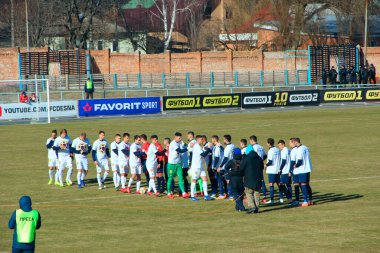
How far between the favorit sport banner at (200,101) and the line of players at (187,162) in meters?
30.1

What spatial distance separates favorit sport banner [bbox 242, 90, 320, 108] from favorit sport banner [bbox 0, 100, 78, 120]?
548 inches

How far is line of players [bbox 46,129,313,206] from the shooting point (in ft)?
80.1

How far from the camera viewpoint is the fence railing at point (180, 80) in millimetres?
79250

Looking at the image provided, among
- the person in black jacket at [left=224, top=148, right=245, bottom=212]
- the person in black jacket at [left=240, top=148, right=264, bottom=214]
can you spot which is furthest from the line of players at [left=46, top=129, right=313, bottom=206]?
the person in black jacket at [left=240, top=148, right=264, bottom=214]

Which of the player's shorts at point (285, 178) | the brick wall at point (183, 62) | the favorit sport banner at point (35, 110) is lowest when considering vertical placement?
the player's shorts at point (285, 178)

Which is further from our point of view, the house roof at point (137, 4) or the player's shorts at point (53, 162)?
the house roof at point (137, 4)

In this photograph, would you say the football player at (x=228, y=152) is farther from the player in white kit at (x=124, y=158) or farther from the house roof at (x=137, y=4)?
the house roof at (x=137, y=4)

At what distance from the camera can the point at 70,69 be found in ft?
285

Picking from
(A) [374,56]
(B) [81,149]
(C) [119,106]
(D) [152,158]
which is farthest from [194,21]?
(D) [152,158]

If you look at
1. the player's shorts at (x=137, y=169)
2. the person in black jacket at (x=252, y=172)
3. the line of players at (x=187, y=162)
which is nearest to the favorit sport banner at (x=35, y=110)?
the line of players at (x=187, y=162)

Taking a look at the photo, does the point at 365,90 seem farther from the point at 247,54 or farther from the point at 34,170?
the point at 34,170

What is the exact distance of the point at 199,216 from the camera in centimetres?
2323

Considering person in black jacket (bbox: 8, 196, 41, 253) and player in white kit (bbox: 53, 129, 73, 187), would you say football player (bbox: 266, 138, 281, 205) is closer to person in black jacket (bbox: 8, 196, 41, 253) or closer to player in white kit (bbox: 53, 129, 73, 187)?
player in white kit (bbox: 53, 129, 73, 187)

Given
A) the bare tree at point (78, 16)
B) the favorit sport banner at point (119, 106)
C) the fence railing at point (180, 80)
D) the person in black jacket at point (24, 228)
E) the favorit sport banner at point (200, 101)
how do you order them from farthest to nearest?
the bare tree at point (78, 16) < the fence railing at point (180, 80) < the favorit sport banner at point (200, 101) < the favorit sport banner at point (119, 106) < the person in black jacket at point (24, 228)
